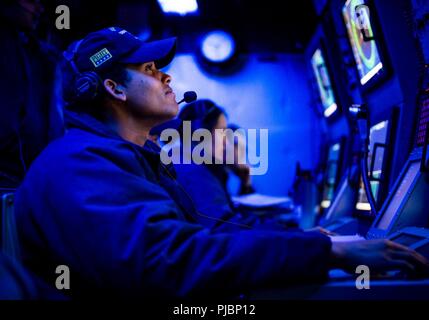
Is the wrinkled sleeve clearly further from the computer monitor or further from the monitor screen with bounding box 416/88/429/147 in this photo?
the monitor screen with bounding box 416/88/429/147

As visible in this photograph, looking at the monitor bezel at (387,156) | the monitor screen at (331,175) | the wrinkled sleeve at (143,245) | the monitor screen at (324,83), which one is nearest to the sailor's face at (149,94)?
the wrinkled sleeve at (143,245)

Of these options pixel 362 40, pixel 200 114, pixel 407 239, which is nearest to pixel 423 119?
pixel 407 239

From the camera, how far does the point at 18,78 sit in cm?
182

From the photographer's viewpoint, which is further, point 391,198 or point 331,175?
point 331,175

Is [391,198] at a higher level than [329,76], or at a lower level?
lower

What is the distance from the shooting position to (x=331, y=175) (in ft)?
11.8

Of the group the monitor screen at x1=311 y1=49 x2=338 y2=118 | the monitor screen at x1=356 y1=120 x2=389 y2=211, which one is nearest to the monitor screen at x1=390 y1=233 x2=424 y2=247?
the monitor screen at x1=356 y1=120 x2=389 y2=211

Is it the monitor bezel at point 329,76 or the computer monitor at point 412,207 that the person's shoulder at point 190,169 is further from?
the monitor bezel at point 329,76

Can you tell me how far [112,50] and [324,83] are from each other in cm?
283

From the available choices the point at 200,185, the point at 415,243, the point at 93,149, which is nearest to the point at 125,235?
the point at 93,149

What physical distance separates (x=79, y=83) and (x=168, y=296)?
29.1 inches

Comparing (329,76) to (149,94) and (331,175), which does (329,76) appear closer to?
(331,175)
